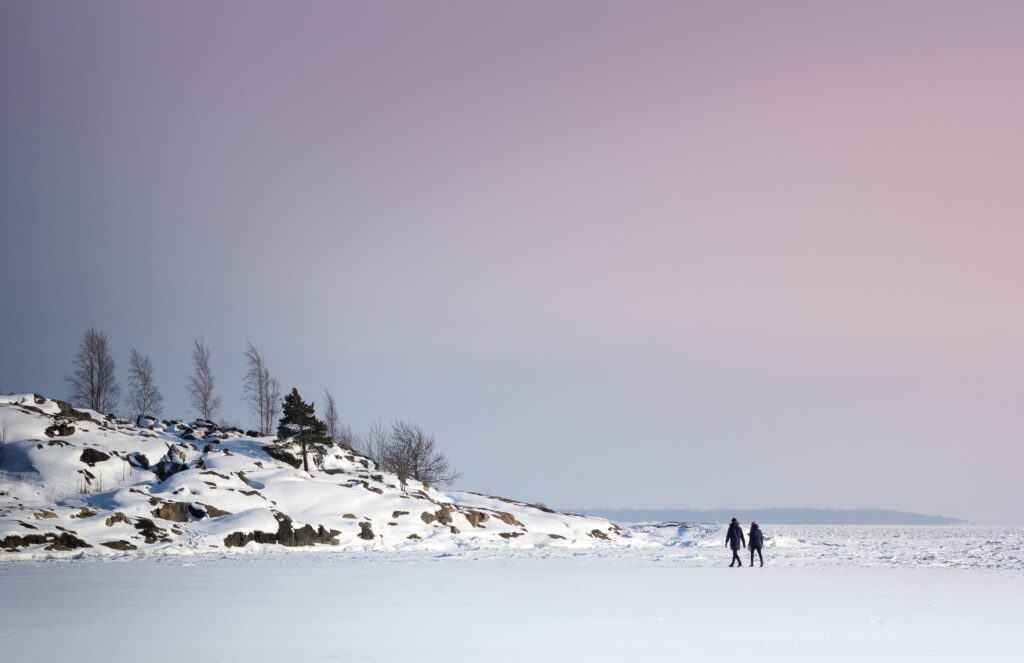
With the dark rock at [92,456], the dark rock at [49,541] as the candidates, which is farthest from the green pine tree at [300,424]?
the dark rock at [49,541]

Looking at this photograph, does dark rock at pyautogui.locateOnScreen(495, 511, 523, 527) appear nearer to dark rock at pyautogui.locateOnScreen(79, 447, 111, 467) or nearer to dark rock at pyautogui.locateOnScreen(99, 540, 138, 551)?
dark rock at pyautogui.locateOnScreen(99, 540, 138, 551)

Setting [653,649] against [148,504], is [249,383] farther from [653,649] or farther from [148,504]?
[653,649]

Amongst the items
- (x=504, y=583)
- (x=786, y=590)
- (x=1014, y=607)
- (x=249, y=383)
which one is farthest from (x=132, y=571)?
(x=249, y=383)

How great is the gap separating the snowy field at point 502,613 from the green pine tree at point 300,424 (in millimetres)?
31783

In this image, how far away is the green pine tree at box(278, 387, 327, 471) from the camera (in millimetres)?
65562

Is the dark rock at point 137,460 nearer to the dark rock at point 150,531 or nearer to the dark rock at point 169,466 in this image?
the dark rock at point 169,466

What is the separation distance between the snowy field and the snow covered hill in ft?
33.8

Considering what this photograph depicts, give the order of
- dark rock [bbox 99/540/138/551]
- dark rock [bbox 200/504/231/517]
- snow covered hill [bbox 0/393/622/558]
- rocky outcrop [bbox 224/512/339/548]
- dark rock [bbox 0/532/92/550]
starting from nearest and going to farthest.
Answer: dark rock [bbox 0/532/92/550], dark rock [bbox 99/540/138/551], snow covered hill [bbox 0/393/622/558], rocky outcrop [bbox 224/512/339/548], dark rock [bbox 200/504/231/517]

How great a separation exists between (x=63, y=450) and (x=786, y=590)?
161 feet

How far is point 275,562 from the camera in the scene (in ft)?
119

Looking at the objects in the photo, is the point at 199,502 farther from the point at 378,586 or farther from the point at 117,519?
the point at 378,586

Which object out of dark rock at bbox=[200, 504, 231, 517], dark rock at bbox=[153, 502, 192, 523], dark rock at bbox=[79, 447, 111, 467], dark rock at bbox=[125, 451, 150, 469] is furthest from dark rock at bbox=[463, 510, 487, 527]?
dark rock at bbox=[79, 447, 111, 467]

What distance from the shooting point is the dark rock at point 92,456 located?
55969 millimetres

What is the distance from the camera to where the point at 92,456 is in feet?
186
